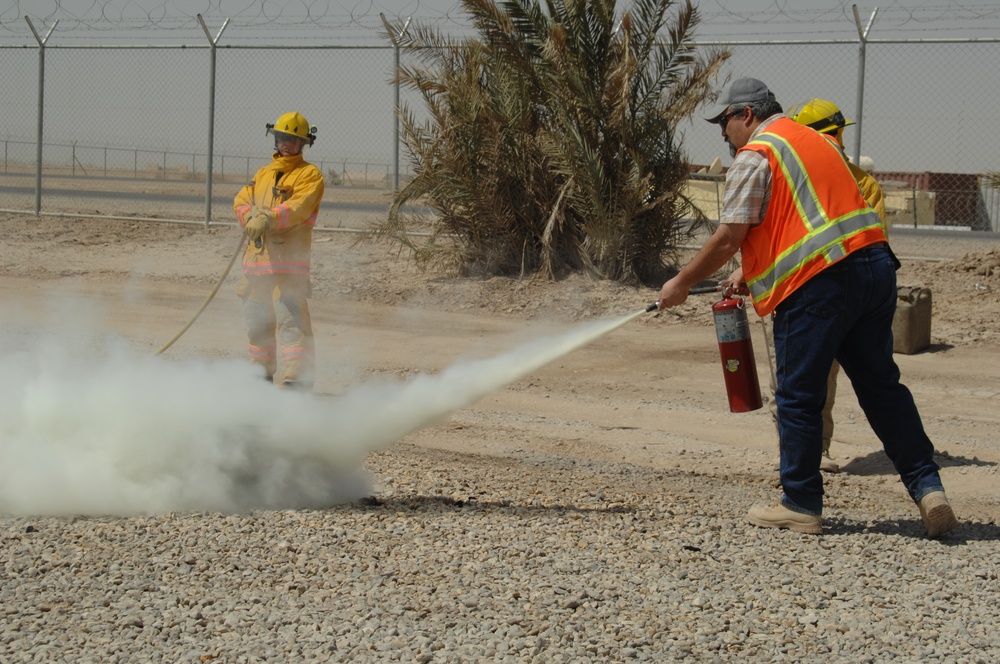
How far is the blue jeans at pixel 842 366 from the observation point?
442 centimetres

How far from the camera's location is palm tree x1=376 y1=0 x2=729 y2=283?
11.7 m

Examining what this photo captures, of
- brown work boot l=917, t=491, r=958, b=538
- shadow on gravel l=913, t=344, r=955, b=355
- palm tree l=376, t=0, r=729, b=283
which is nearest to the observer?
brown work boot l=917, t=491, r=958, b=538

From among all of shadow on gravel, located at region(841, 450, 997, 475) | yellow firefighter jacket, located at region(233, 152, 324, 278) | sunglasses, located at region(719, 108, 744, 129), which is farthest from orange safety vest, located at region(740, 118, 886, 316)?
yellow firefighter jacket, located at region(233, 152, 324, 278)

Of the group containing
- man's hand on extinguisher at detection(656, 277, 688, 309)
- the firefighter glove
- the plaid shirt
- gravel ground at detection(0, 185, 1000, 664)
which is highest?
the plaid shirt

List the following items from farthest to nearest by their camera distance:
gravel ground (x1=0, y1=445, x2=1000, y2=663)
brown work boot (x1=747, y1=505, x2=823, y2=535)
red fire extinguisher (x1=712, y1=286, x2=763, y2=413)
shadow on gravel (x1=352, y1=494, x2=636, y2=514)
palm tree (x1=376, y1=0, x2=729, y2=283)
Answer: palm tree (x1=376, y1=0, x2=729, y2=283)
red fire extinguisher (x1=712, y1=286, x2=763, y2=413)
shadow on gravel (x1=352, y1=494, x2=636, y2=514)
brown work boot (x1=747, y1=505, x2=823, y2=535)
gravel ground (x1=0, y1=445, x2=1000, y2=663)

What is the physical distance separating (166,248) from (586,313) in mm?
6717

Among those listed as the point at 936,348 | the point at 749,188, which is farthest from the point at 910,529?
the point at 936,348

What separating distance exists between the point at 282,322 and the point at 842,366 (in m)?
4.03

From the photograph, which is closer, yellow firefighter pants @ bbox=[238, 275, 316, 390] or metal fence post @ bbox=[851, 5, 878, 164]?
yellow firefighter pants @ bbox=[238, 275, 316, 390]

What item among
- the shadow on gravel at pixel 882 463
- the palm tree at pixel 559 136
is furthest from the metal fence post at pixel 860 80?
the shadow on gravel at pixel 882 463

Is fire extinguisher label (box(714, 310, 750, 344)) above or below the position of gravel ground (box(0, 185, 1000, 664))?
above

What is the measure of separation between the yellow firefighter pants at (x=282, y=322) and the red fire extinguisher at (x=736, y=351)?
3.23 metres

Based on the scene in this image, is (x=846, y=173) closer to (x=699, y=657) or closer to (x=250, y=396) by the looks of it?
(x=699, y=657)

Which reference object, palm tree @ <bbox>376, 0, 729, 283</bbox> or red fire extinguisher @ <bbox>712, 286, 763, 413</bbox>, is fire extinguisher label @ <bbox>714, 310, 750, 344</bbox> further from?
palm tree @ <bbox>376, 0, 729, 283</bbox>
